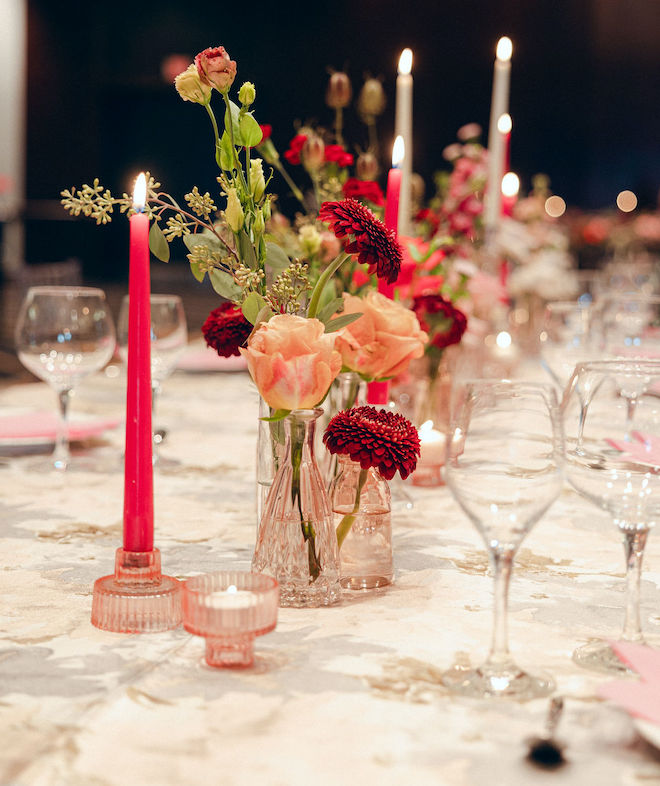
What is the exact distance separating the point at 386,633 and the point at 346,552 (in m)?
0.13

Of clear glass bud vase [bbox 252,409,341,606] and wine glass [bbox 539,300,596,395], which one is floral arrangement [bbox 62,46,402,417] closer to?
clear glass bud vase [bbox 252,409,341,606]

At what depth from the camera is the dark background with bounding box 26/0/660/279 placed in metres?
8.13

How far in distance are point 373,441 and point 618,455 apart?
0.18 m

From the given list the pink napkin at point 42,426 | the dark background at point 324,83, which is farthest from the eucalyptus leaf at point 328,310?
the dark background at point 324,83

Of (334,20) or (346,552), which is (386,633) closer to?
(346,552)

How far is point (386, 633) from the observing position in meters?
0.73

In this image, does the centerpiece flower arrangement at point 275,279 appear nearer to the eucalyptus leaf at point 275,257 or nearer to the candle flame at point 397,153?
the eucalyptus leaf at point 275,257

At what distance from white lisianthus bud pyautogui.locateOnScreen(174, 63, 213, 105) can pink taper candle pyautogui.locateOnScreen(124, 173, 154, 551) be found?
0.13 meters

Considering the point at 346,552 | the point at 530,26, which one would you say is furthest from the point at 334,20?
the point at 346,552

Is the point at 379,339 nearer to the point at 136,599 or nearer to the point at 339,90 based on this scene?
the point at 136,599

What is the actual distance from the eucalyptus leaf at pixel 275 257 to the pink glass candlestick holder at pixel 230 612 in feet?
0.88

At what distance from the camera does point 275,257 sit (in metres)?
0.82

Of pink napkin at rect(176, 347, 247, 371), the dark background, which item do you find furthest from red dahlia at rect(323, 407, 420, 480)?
the dark background


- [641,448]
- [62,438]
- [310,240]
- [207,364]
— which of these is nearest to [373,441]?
[641,448]
